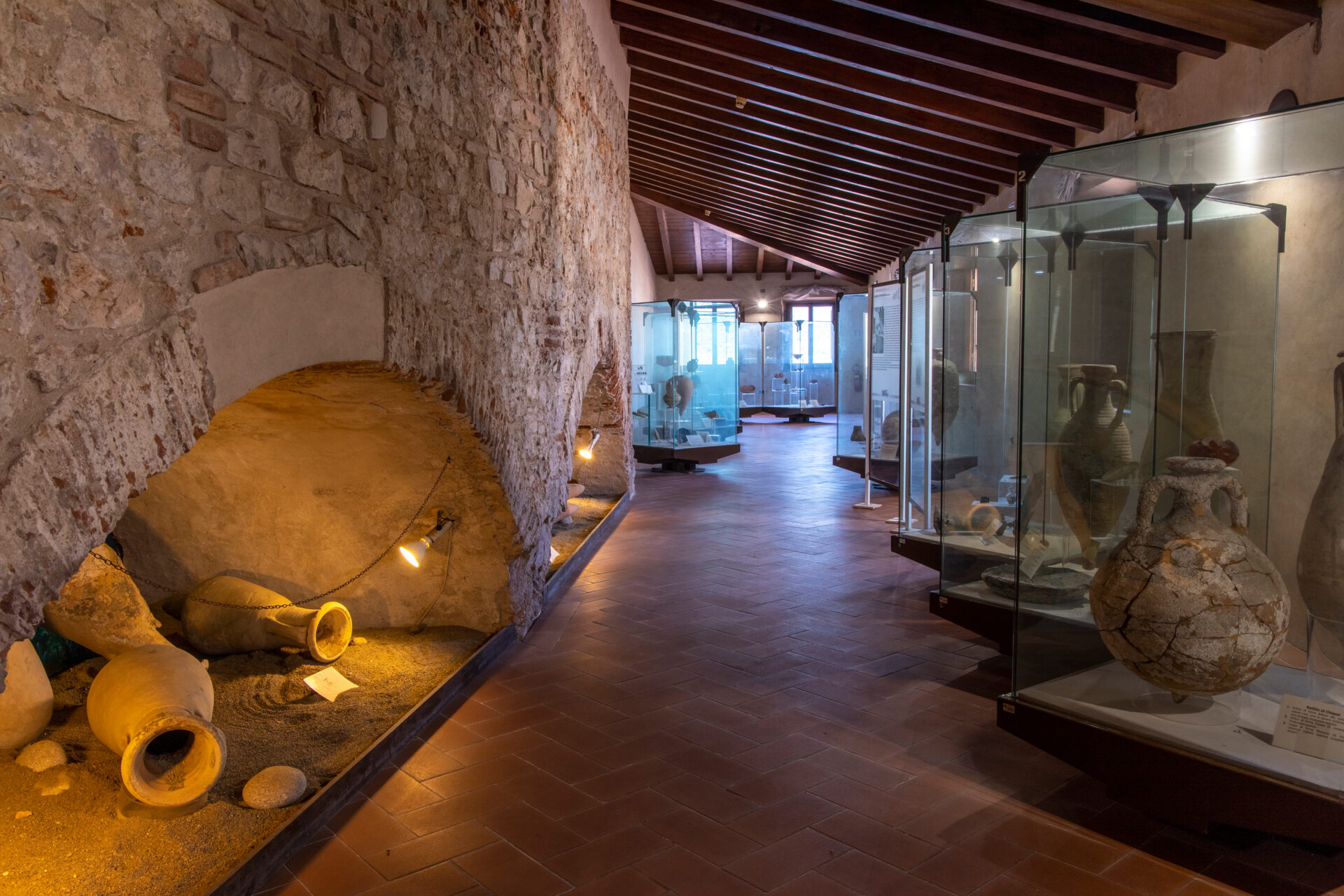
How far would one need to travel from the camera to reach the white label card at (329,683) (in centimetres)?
369

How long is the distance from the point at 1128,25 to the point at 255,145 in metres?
3.90

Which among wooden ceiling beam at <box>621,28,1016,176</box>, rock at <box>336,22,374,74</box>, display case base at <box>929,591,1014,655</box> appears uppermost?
wooden ceiling beam at <box>621,28,1016,176</box>

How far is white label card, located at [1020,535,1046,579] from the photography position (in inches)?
123

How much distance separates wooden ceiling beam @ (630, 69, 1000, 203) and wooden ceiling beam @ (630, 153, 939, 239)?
1283 mm

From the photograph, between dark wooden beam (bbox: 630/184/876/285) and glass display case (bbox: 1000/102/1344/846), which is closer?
glass display case (bbox: 1000/102/1344/846)

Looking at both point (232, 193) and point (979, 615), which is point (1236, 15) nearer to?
point (979, 615)

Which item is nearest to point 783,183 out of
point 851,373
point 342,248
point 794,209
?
point 794,209

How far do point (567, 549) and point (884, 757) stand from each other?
3728 millimetres

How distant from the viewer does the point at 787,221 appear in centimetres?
1280

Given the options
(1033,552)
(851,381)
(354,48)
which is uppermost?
(354,48)

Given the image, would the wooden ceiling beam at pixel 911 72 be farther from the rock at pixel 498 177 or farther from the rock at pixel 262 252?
the rock at pixel 262 252

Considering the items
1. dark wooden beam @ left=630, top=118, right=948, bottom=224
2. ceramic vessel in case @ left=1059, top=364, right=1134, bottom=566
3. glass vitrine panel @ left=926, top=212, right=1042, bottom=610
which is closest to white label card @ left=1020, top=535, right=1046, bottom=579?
ceramic vessel in case @ left=1059, top=364, right=1134, bottom=566

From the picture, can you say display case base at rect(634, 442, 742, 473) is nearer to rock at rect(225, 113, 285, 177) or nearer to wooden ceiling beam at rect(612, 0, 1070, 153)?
wooden ceiling beam at rect(612, 0, 1070, 153)

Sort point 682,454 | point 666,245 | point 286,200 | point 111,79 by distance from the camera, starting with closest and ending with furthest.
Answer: point 111,79, point 286,200, point 682,454, point 666,245
